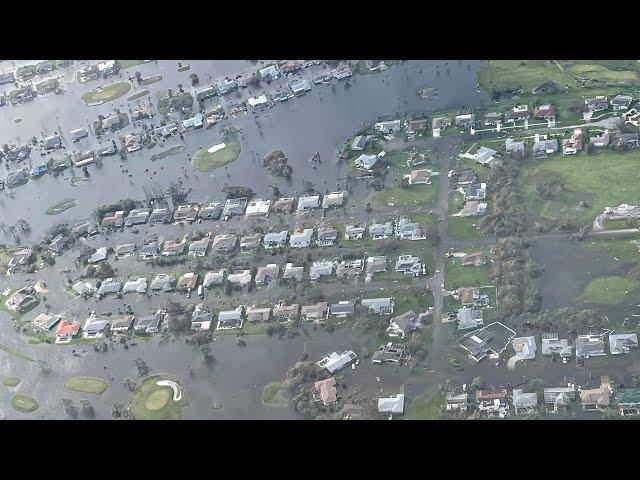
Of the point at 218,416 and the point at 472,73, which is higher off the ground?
the point at 472,73

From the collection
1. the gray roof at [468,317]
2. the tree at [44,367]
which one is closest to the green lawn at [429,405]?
the gray roof at [468,317]

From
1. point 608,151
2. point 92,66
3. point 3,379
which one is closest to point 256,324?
point 3,379

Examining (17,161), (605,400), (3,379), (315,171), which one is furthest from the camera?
(17,161)

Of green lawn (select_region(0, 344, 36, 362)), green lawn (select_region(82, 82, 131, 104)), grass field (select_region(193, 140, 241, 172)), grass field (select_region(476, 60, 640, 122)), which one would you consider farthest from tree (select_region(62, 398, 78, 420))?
grass field (select_region(476, 60, 640, 122))

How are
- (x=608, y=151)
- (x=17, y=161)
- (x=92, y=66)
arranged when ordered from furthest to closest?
(x=92, y=66) → (x=17, y=161) → (x=608, y=151)

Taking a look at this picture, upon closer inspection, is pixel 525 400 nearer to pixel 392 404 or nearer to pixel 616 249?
pixel 392 404

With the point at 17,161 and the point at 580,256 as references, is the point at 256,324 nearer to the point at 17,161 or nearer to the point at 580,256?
the point at 580,256
